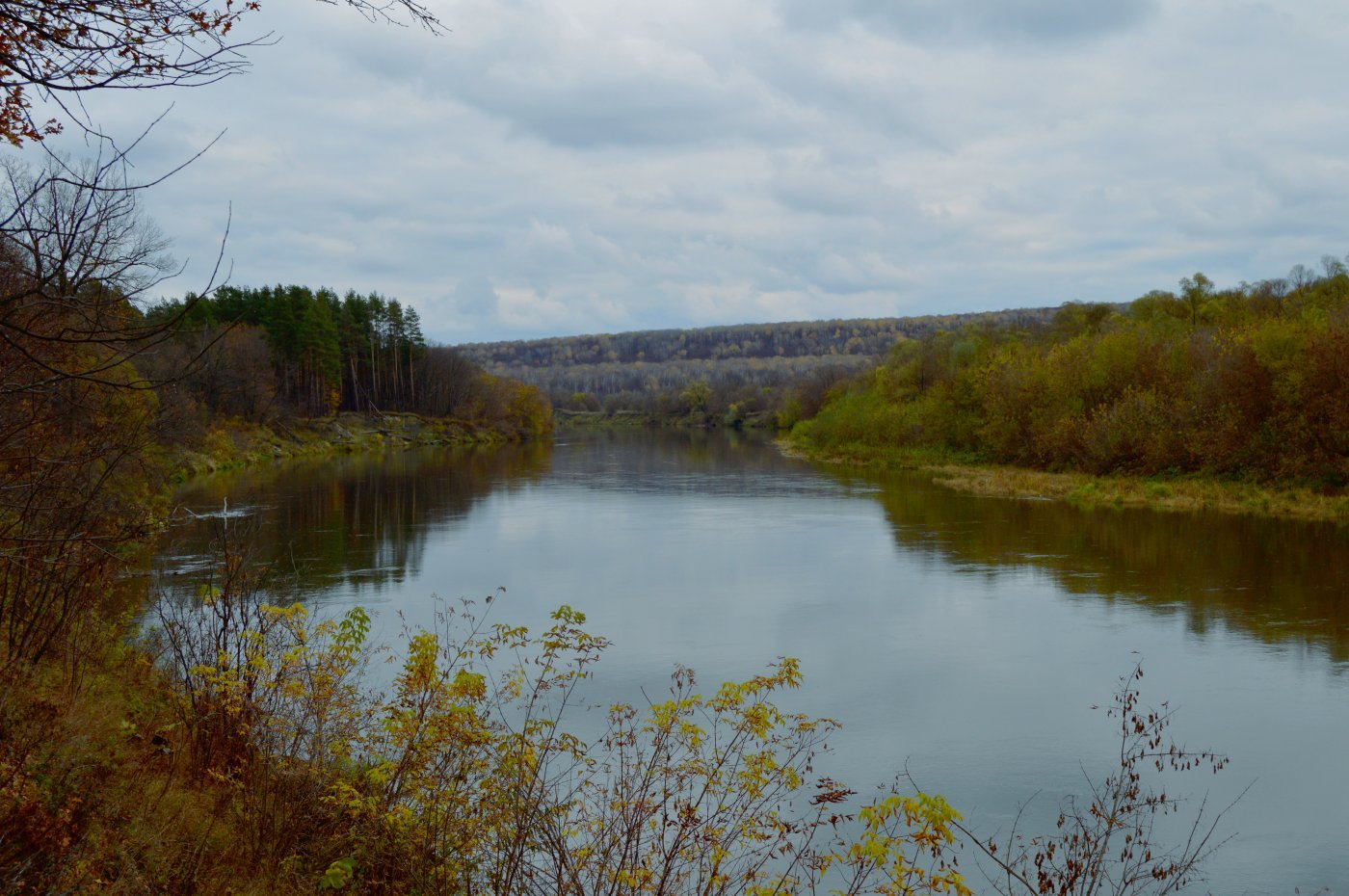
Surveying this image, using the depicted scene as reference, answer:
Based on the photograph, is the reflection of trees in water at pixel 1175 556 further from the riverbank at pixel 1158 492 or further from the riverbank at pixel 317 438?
the riverbank at pixel 317 438

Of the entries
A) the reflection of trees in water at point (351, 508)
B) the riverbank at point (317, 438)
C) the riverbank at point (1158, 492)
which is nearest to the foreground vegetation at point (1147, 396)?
the riverbank at point (1158, 492)

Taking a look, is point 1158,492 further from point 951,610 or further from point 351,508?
point 351,508

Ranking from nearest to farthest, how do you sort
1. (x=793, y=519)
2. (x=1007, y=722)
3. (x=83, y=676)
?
(x=83, y=676), (x=1007, y=722), (x=793, y=519)

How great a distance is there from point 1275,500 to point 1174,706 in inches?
820

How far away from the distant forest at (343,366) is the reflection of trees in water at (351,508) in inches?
358

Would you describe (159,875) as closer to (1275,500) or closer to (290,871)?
Answer: (290,871)

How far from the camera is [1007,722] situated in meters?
10.7

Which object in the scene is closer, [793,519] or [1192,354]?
[793,519]

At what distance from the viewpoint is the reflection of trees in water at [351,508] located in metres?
19.3

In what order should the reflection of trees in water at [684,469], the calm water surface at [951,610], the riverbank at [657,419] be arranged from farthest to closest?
the riverbank at [657,419] → the reflection of trees in water at [684,469] → the calm water surface at [951,610]

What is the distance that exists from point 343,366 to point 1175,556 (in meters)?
66.9

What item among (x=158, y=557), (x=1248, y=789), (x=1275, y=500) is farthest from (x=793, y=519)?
(x=1248, y=789)

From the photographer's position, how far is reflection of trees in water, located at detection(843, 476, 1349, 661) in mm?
15727

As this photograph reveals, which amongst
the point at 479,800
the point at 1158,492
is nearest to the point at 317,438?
the point at 1158,492
